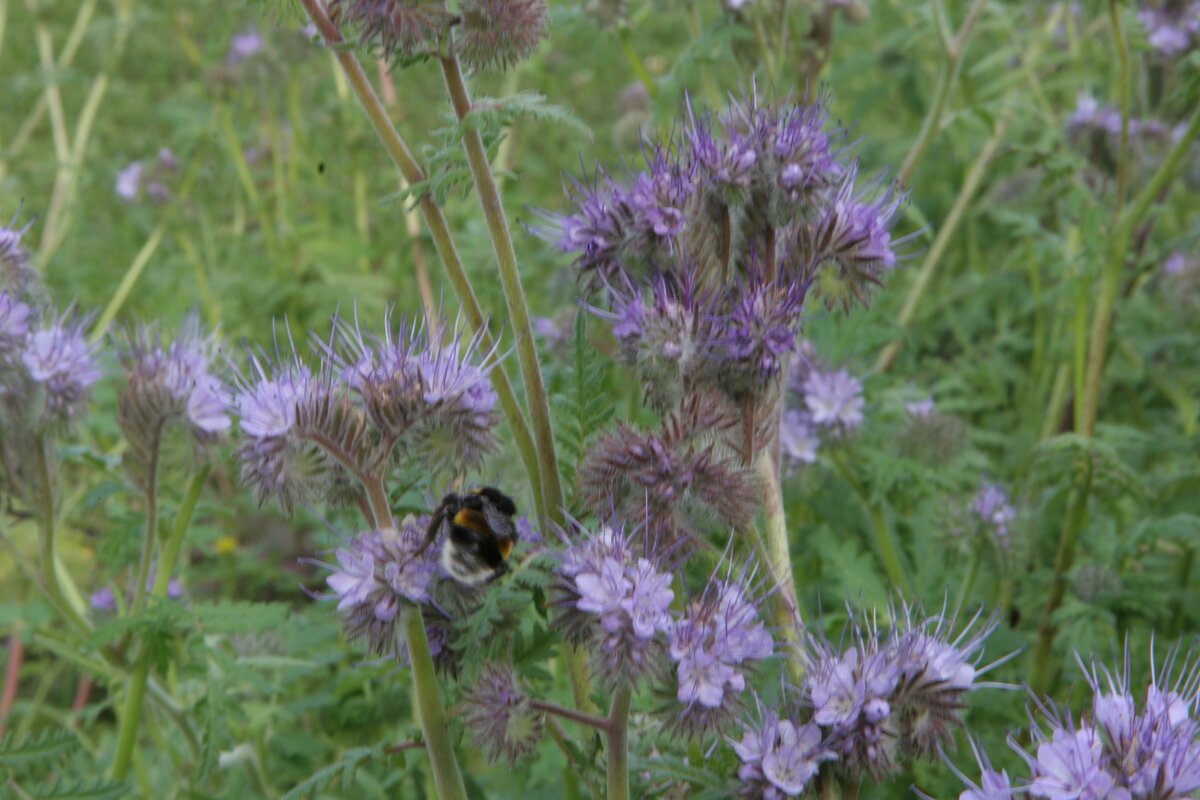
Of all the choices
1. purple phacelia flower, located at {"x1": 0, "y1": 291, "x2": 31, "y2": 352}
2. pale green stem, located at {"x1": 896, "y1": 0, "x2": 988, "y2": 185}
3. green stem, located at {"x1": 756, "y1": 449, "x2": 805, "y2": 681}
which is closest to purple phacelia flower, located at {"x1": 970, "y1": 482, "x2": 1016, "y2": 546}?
pale green stem, located at {"x1": 896, "y1": 0, "x2": 988, "y2": 185}

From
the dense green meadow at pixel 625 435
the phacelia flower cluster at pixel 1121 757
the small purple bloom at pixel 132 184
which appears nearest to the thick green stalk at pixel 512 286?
the dense green meadow at pixel 625 435

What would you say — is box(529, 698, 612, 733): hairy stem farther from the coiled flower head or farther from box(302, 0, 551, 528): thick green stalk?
the coiled flower head

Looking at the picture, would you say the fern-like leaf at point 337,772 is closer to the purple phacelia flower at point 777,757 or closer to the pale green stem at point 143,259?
the purple phacelia flower at point 777,757

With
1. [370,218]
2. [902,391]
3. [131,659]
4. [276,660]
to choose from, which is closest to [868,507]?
[902,391]

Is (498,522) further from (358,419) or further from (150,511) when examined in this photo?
(150,511)

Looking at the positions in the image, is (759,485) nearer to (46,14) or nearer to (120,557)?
(120,557)

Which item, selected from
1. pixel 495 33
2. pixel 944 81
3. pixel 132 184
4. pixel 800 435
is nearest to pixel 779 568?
pixel 495 33
